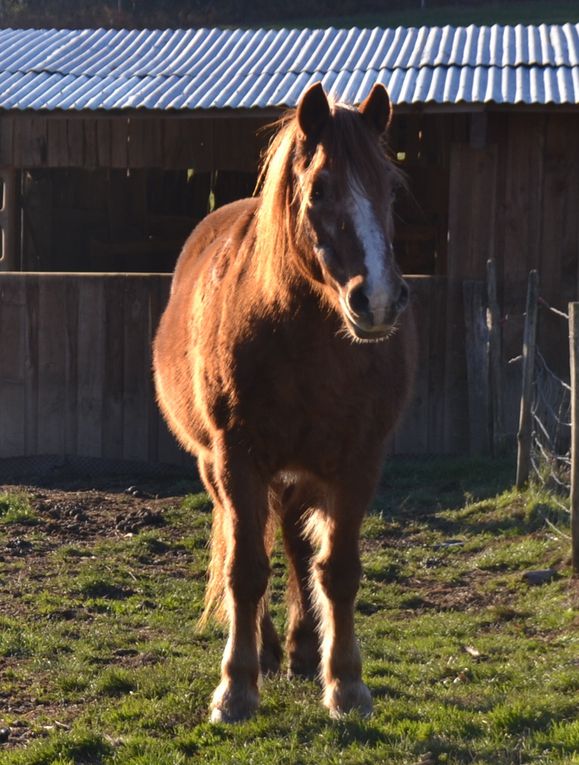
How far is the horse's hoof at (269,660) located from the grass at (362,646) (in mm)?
190

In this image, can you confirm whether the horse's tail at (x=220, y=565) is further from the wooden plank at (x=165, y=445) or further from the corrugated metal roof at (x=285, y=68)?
the corrugated metal roof at (x=285, y=68)

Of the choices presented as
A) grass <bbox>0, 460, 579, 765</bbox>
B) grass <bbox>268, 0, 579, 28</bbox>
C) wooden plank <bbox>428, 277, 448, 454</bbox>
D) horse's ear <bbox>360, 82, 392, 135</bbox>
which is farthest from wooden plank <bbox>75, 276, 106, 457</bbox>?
grass <bbox>268, 0, 579, 28</bbox>

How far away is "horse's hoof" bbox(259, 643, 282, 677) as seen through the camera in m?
5.40

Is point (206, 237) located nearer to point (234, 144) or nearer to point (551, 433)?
point (551, 433)

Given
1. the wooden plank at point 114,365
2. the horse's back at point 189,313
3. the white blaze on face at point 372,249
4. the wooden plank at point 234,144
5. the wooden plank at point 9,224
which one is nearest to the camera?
the white blaze on face at point 372,249

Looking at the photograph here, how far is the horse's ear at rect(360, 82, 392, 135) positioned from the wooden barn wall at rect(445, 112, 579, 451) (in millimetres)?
6046

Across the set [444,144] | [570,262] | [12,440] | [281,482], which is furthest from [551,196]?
[281,482]

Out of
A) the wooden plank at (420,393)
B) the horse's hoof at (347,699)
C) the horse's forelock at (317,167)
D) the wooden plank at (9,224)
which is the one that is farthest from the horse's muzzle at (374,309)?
the wooden plank at (9,224)

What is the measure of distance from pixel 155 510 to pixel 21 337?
262 centimetres

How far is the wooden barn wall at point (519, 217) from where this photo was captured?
10500mm

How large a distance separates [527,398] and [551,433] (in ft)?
2.87

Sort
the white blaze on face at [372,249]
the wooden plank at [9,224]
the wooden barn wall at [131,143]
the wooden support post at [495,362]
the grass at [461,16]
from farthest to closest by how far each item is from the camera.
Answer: the grass at [461,16]
the wooden barn wall at [131,143]
the wooden plank at [9,224]
the wooden support post at [495,362]
the white blaze on face at [372,249]

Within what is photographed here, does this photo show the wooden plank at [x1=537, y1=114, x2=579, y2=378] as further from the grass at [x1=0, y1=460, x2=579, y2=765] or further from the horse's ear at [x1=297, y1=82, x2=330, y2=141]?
the horse's ear at [x1=297, y1=82, x2=330, y2=141]

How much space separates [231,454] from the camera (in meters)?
4.71
